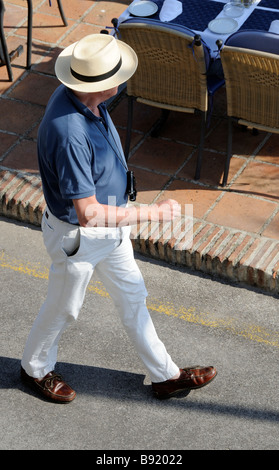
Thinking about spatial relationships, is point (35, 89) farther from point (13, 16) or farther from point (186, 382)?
point (186, 382)

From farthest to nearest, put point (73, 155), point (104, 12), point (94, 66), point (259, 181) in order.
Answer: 1. point (104, 12)
2. point (259, 181)
3. point (94, 66)
4. point (73, 155)

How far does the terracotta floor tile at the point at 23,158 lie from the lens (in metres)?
6.14

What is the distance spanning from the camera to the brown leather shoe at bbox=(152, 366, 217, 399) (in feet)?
14.8

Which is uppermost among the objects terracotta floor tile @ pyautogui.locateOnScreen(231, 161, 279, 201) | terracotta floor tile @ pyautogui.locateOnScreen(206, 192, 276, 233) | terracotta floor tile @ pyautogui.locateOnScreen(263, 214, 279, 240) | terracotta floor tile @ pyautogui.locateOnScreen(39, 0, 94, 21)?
terracotta floor tile @ pyautogui.locateOnScreen(39, 0, 94, 21)

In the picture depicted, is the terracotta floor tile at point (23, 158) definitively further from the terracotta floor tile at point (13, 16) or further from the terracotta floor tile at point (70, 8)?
the terracotta floor tile at point (70, 8)

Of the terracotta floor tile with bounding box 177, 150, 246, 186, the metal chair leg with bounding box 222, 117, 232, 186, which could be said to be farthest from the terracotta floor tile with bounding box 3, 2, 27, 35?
the metal chair leg with bounding box 222, 117, 232, 186

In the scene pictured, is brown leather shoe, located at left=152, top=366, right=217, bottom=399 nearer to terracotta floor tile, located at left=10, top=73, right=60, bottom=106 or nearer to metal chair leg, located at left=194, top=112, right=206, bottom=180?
metal chair leg, located at left=194, top=112, right=206, bottom=180

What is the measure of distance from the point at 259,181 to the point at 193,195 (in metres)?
0.52

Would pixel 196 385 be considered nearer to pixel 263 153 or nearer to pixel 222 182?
pixel 222 182

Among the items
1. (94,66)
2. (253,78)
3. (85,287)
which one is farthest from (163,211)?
(253,78)

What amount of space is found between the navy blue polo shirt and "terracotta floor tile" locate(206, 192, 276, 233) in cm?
181

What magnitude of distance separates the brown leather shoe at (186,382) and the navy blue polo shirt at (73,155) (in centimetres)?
120

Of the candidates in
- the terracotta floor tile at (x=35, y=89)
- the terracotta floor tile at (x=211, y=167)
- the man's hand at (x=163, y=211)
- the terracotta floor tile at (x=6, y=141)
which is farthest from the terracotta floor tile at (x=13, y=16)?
the man's hand at (x=163, y=211)

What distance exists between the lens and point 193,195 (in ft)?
19.3
